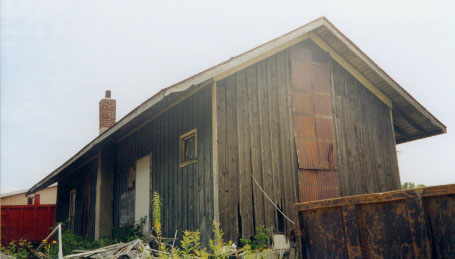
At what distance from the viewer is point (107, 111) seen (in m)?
18.8

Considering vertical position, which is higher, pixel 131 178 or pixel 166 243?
pixel 131 178

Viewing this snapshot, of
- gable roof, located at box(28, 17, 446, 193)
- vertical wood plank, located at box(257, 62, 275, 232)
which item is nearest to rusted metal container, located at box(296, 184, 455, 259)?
vertical wood plank, located at box(257, 62, 275, 232)

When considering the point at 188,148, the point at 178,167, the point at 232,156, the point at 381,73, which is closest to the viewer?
the point at 232,156

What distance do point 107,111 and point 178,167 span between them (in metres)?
8.44

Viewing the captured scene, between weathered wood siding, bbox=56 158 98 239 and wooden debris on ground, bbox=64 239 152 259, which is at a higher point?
weathered wood siding, bbox=56 158 98 239

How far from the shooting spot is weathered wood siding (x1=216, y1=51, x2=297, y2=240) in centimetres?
994

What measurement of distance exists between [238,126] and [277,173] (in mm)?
1408

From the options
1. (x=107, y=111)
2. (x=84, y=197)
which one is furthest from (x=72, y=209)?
(x=107, y=111)

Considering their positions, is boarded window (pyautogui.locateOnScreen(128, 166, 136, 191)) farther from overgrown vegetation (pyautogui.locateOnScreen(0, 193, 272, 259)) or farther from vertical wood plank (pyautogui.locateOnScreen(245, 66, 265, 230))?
vertical wood plank (pyautogui.locateOnScreen(245, 66, 265, 230))

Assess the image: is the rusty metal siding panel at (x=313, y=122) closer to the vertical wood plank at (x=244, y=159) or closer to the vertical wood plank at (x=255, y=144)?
the vertical wood plank at (x=255, y=144)

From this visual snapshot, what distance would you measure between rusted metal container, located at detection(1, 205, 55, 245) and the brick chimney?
7383 millimetres

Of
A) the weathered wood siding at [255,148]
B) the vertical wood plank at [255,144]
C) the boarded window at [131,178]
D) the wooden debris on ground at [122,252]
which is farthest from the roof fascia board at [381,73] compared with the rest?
the boarded window at [131,178]

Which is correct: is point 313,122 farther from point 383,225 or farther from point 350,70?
point 383,225

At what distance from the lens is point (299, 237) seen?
6184 millimetres
